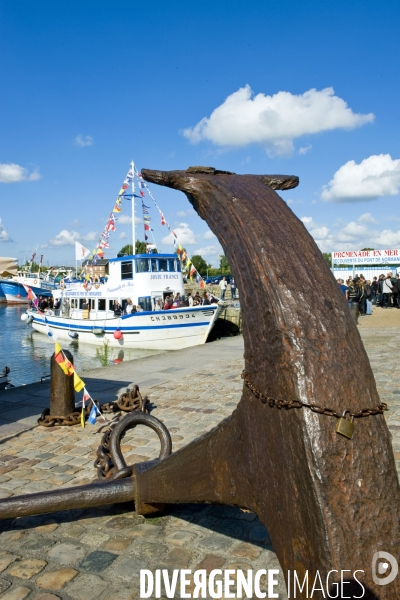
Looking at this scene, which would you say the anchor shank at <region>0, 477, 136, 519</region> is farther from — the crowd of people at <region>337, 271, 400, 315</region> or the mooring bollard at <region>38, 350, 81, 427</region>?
the crowd of people at <region>337, 271, 400, 315</region>

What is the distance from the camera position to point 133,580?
8.73 feet

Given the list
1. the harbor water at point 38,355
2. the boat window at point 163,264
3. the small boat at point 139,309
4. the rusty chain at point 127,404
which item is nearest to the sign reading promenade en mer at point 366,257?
the small boat at point 139,309

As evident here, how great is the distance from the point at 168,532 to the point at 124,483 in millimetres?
567

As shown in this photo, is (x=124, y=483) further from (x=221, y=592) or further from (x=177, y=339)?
(x=177, y=339)

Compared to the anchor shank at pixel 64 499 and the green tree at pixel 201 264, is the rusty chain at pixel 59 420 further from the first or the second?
the green tree at pixel 201 264

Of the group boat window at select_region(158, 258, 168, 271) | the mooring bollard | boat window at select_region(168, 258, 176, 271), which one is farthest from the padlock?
boat window at select_region(168, 258, 176, 271)

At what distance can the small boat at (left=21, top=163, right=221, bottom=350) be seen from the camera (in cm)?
2144

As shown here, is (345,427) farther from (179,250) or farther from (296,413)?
(179,250)

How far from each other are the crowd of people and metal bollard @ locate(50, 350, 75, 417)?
47.7ft

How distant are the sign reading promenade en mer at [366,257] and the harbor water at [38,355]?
11.3 meters

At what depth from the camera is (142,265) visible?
2253 centimetres

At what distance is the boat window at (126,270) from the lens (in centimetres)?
2264

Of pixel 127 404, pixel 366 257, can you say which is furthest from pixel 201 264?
pixel 127 404

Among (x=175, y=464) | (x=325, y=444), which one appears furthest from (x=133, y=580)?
Result: (x=325, y=444)
